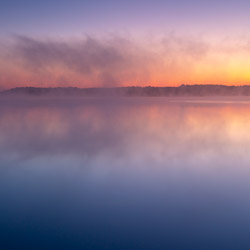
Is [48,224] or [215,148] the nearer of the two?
[48,224]

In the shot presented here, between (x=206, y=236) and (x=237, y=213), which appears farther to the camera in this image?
(x=237, y=213)

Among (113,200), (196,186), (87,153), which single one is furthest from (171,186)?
(87,153)

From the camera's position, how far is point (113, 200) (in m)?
2.72

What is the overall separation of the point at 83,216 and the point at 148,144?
3642 mm

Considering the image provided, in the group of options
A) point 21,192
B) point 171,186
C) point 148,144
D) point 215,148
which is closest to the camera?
point 21,192

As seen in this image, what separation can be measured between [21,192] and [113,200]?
1.07 m

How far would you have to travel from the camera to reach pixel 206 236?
207 centimetres

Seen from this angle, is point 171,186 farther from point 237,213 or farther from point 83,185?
point 83,185

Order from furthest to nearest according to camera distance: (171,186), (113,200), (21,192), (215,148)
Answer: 1. (215,148)
2. (171,186)
3. (21,192)
4. (113,200)

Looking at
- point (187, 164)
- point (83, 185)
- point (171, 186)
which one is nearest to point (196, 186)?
point (171, 186)

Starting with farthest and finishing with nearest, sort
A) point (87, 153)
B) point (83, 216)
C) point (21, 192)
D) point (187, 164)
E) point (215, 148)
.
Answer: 1. point (215, 148)
2. point (87, 153)
3. point (187, 164)
4. point (21, 192)
5. point (83, 216)

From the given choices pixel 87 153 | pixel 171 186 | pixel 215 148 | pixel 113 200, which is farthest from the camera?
pixel 215 148

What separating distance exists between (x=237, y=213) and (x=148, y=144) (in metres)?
3.48

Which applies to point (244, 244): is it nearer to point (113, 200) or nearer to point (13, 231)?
point (113, 200)
